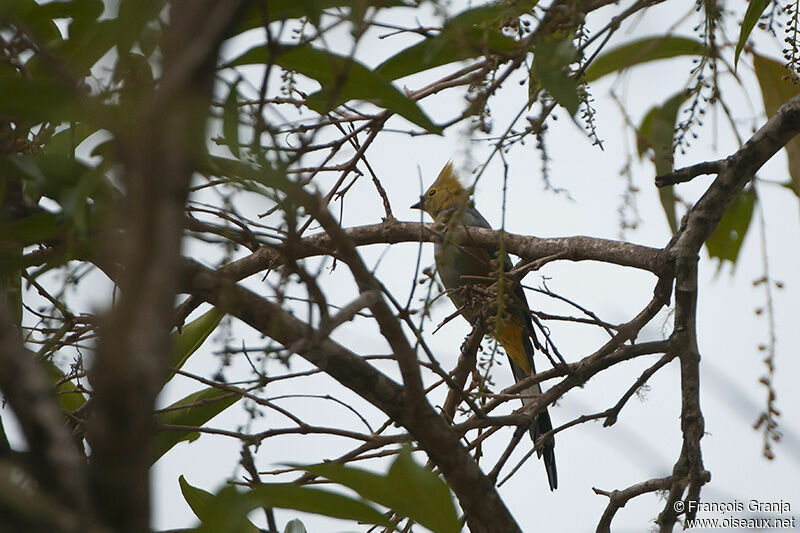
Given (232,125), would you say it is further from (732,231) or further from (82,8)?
(732,231)

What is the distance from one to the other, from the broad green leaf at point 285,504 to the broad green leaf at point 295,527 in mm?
881

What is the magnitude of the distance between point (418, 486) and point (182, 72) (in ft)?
2.00

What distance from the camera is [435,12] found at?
908mm

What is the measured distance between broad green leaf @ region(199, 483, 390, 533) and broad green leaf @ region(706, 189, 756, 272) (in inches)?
71.9

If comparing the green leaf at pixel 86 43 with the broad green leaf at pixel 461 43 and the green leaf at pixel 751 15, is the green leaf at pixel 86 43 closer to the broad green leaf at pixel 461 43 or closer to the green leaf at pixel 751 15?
the broad green leaf at pixel 461 43

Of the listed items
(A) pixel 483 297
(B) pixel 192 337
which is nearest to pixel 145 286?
(A) pixel 483 297

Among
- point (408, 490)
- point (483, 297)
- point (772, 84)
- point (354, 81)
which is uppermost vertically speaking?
point (772, 84)

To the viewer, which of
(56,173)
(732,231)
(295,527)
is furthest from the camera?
(732,231)

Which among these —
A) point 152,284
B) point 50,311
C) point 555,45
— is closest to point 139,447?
point 152,284

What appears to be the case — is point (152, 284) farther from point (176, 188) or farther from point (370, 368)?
point (370, 368)

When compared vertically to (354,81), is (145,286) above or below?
below

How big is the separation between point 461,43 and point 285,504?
55 cm

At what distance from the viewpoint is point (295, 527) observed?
1.84 metres

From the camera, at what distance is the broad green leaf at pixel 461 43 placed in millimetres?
939
